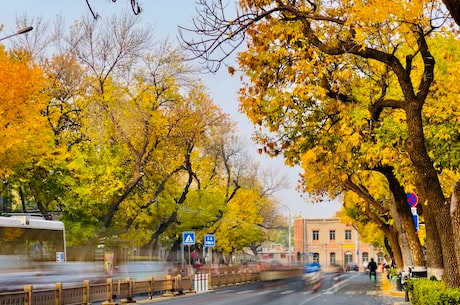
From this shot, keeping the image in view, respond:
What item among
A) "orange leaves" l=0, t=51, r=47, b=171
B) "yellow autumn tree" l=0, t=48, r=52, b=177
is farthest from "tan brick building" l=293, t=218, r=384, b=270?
"orange leaves" l=0, t=51, r=47, b=171

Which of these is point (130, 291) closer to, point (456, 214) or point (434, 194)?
point (434, 194)

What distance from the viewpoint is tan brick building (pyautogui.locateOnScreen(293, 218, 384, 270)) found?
126 meters

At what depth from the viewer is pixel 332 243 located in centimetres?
12688

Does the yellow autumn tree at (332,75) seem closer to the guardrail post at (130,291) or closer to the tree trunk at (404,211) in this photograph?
the tree trunk at (404,211)

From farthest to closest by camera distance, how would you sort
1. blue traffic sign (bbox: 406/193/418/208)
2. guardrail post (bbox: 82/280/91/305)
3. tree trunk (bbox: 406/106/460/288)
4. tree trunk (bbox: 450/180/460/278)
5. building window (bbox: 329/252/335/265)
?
building window (bbox: 329/252/335/265), blue traffic sign (bbox: 406/193/418/208), guardrail post (bbox: 82/280/91/305), tree trunk (bbox: 406/106/460/288), tree trunk (bbox: 450/180/460/278)

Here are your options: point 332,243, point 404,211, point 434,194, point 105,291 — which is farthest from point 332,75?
point 332,243

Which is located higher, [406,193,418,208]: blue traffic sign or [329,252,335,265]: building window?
[406,193,418,208]: blue traffic sign

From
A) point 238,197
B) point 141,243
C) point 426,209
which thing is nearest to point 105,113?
point 141,243

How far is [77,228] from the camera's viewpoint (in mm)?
39594

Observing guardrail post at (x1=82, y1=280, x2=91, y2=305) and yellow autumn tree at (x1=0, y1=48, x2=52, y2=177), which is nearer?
guardrail post at (x1=82, y1=280, x2=91, y2=305)

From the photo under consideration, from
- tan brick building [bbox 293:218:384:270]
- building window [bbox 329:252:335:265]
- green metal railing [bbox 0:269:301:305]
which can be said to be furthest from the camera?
tan brick building [bbox 293:218:384:270]

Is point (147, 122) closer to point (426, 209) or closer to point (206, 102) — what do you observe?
point (206, 102)

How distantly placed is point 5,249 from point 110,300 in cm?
441

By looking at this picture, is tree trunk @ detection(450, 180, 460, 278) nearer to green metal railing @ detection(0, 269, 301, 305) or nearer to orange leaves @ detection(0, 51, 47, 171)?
green metal railing @ detection(0, 269, 301, 305)
